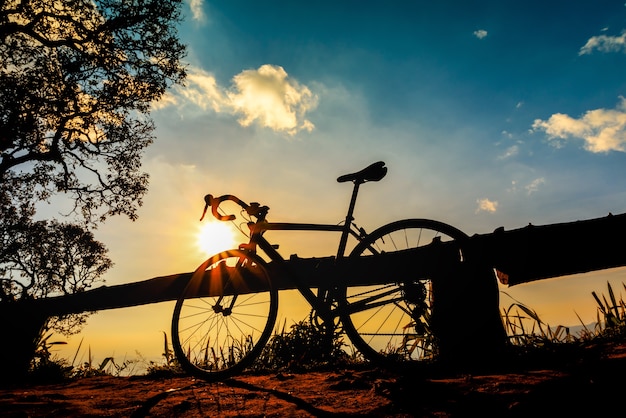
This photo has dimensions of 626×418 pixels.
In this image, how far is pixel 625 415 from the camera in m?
1.85

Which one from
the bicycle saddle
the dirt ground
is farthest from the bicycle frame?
the dirt ground

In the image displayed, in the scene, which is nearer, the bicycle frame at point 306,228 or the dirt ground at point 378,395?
the dirt ground at point 378,395

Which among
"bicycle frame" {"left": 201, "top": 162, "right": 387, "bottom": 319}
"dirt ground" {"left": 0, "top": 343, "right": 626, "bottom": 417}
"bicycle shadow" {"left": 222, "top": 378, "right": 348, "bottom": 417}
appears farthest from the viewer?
"bicycle frame" {"left": 201, "top": 162, "right": 387, "bottom": 319}

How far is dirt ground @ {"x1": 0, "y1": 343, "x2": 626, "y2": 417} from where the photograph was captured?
210 cm

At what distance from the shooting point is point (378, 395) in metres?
2.79

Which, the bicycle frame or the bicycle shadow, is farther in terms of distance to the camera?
the bicycle frame

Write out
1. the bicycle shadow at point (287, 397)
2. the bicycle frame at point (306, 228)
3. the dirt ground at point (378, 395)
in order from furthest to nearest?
the bicycle frame at point (306, 228) → the bicycle shadow at point (287, 397) → the dirt ground at point (378, 395)

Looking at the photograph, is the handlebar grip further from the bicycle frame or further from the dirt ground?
the dirt ground

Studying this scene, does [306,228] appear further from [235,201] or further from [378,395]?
[378,395]

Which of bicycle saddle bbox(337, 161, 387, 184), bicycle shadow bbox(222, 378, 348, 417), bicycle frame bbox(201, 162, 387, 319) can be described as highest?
bicycle saddle bbox(337, 161, 387, 184)

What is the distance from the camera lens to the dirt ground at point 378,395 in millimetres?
2100

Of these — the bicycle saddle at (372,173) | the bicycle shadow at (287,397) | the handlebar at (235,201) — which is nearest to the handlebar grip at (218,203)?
the handlebar at (235,201)

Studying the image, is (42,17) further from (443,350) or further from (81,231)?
(443,350)

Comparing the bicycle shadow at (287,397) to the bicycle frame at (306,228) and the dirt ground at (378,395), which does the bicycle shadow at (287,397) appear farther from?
the bicycle frame at (306,228)
